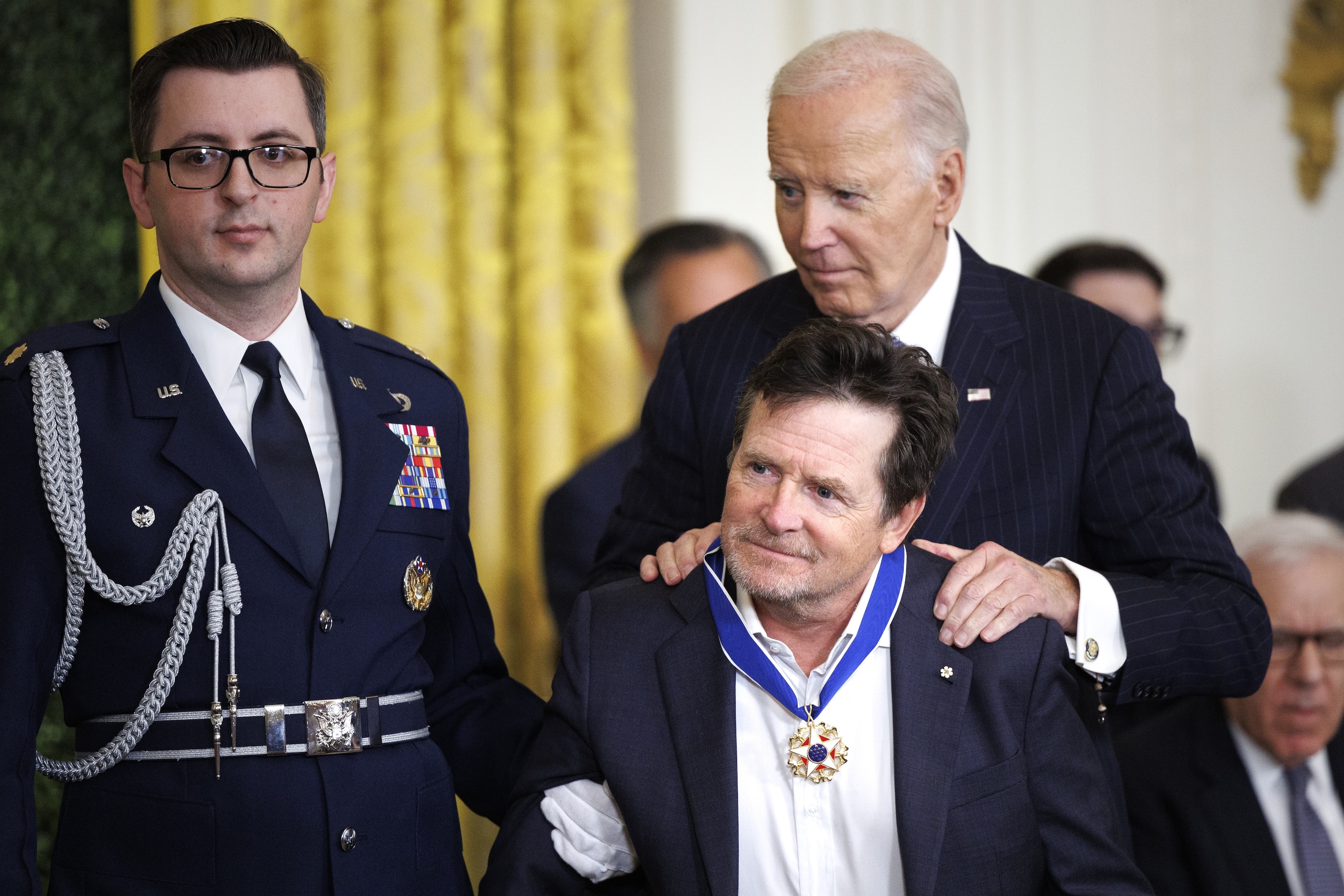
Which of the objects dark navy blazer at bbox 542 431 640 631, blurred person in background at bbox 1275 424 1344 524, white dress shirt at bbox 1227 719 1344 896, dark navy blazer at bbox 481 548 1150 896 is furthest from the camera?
blurred person in background at bbox 1275 424 1344 524

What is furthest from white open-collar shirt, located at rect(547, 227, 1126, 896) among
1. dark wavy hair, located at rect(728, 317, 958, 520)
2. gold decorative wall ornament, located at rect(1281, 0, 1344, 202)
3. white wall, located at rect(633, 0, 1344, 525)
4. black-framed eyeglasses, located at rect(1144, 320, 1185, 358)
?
gold decorative wall ornament, located at rect(1281, 0, 1344, 202)

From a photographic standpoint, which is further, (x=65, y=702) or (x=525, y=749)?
(x=525, y=749)

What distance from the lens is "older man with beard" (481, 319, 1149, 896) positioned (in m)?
2.02

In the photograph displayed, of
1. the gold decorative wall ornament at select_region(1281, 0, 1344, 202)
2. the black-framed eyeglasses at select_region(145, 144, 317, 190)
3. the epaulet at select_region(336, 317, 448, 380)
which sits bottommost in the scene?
the epaulet at select_region(336, 317, 448, 380)

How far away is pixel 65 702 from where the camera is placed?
78.4 inches

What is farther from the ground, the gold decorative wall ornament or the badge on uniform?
the gold decorative wall ornament

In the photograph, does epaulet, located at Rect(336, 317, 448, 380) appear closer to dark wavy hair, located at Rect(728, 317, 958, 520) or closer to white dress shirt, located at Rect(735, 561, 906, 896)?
dark wavy hair, located at Rect(728, 317, 958, 520)

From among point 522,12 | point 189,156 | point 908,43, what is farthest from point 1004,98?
point 189,156

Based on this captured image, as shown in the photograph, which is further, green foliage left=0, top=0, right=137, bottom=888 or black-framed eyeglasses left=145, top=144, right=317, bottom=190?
green foliage left=0, top=0, right=137, bottom=888

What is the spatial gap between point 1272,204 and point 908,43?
10.7 ft

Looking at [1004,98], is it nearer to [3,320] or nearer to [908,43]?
[908,43]

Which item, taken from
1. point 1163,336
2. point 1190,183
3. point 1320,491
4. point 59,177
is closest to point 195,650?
point 59,177

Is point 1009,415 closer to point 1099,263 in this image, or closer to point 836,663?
point 836,663

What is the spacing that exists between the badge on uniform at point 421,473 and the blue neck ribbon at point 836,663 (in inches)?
17.7
